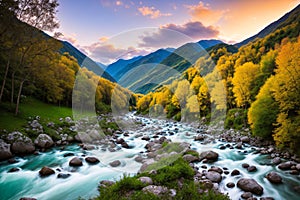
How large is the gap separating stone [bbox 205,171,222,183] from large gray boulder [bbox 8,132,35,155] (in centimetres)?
1342

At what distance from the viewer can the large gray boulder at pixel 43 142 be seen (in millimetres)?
16297

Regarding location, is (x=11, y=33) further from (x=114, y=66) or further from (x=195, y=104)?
(x=195, y=104)

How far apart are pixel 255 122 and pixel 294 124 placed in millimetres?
5225

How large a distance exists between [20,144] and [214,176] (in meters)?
14.3

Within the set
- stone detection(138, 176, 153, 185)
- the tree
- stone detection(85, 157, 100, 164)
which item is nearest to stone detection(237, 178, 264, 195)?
stone detection(138, 176, 153, 185)

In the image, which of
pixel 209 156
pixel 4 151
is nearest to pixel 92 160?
pixel 4 151

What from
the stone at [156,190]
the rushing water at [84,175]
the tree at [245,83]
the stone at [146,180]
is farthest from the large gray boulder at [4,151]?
the tree at [245,83]

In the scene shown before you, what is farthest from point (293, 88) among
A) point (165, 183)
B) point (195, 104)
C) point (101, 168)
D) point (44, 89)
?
point (44, 89)

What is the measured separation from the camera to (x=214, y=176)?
1046cm

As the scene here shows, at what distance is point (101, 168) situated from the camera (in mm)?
12609

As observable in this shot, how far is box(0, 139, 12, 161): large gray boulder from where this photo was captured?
1307 cm

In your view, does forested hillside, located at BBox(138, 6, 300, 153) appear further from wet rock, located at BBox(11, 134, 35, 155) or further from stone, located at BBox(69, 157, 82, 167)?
wet rock, located at BBox(11, 134, 35, 155)

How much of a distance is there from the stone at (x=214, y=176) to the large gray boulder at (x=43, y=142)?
13.5 metres

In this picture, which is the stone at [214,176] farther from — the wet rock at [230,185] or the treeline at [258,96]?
the treeline at [258,96]
